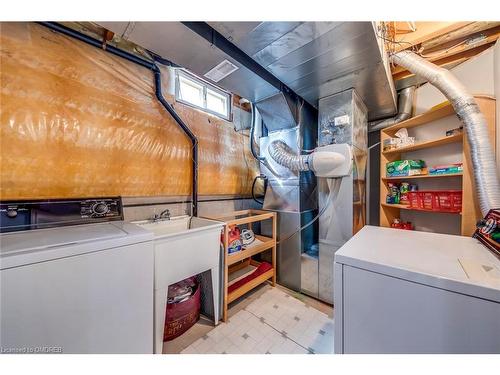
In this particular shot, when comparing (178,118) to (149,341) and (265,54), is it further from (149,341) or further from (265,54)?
(149,341)

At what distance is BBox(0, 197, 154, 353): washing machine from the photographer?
0.71m

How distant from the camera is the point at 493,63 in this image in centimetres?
151

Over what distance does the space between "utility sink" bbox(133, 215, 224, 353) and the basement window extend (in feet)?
3.89

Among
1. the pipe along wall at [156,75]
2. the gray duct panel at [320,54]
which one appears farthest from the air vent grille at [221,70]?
the pipe along wall at [156,75]

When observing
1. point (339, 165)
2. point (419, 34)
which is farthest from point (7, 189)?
point (419, 34)

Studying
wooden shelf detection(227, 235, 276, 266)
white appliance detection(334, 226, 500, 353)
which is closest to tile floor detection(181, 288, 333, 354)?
Result: wooden shelf detection(227, 235, 276, 266)

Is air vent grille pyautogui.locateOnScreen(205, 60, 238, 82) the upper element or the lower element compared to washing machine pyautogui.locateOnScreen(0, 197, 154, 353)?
upper

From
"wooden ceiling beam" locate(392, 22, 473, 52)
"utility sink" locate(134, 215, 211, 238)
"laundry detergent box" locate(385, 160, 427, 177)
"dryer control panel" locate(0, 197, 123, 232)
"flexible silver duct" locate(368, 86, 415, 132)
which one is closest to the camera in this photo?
"dryer control panel" locate(0, 197, 123, 232)

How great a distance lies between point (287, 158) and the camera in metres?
2.00

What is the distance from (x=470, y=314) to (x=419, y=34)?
7.85 ft

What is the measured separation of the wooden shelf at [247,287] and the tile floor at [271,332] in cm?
14

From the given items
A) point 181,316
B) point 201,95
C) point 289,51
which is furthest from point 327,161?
point 181,316

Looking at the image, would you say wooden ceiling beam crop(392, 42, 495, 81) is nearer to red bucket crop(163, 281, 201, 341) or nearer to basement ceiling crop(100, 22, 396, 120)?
basement ceiling crop(100, 22, 396, 120)

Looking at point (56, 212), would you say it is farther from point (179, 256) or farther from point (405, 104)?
point (405, 104)
